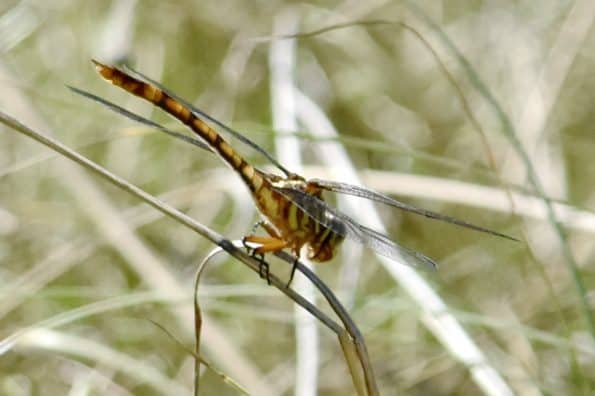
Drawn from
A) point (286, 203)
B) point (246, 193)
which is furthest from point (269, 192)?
point (246, 193)

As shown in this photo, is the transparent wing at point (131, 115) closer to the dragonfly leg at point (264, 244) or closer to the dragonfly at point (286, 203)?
the dragonfly at point (286, 203)

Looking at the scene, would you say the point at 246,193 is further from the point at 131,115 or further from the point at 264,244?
the point at 131,115

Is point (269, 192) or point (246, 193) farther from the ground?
point (246, 193)

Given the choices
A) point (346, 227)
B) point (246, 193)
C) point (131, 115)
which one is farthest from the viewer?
point (246, 193)

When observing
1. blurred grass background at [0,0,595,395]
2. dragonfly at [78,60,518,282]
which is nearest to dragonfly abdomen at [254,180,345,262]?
dragonfly at [78,60,518,282]

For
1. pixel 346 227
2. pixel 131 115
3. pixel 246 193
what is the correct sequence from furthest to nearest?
pixel 246 193 → pixel 346 227 → pixel 131 115

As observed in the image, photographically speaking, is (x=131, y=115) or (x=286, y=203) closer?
A: (x=131, y=115)

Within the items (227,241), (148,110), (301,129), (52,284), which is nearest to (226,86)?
(148,110)

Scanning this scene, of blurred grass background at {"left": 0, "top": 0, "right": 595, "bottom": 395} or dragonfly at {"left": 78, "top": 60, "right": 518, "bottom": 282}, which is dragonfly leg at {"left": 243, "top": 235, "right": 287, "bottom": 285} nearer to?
dragonfly at {"left": 78, "top": 60, "right": 518, "bottom": 282}

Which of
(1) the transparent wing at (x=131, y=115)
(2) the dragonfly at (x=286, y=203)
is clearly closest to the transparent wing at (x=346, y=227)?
(2) the dragonfly at (x=286, y=203)
